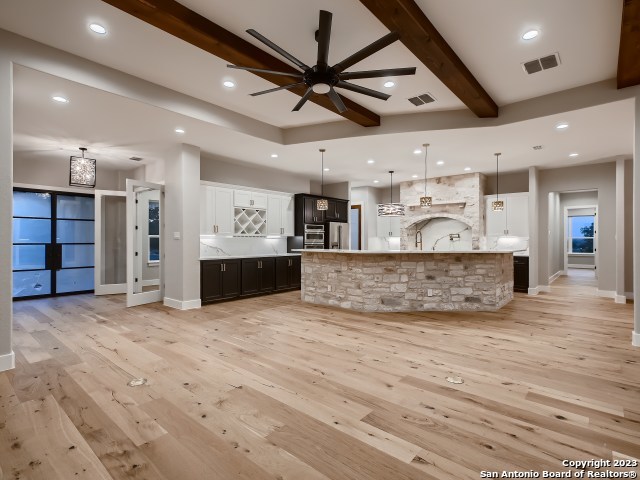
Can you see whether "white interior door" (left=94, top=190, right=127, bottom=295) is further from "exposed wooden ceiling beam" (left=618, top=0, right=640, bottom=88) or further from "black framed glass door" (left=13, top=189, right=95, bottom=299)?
"exposed wooden ceiling beam" (left=618, top=0, right=640, bottom=88)

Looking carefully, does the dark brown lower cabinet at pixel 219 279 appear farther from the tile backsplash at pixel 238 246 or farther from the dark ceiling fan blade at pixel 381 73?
the dark ceiling fan blade at pixel 381 73

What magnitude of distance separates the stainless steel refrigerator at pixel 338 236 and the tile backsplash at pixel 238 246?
50.3 inches

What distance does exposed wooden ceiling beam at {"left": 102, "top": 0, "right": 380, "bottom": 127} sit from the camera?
2.64 m

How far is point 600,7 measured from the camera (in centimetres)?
279

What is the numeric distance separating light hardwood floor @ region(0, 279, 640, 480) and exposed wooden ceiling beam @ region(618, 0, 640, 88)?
116 inches

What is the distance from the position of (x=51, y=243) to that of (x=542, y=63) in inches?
371

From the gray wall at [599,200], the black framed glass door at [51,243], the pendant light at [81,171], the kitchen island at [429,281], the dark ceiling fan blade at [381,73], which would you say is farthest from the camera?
the gray wall at [599,200]

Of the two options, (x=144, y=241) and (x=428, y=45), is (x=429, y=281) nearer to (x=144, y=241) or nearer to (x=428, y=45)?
(x=428, y=45)

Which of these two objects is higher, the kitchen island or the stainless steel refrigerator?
the stainless steel refrigerator

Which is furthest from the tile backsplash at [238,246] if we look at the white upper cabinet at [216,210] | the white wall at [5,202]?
the white wall at [5,202]

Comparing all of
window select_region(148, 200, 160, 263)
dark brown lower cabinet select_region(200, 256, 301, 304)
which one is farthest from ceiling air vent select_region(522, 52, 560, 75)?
window select_region(148, 200, 160, 263)

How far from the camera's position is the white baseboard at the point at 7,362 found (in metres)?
3.08

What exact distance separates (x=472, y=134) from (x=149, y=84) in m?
4.74

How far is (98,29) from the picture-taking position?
3.04 m
